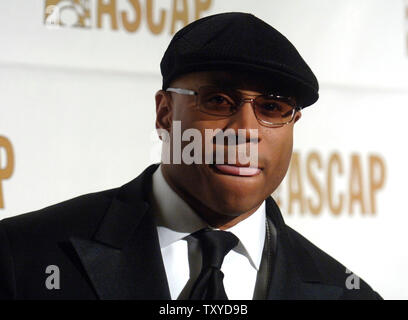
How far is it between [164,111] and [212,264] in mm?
243

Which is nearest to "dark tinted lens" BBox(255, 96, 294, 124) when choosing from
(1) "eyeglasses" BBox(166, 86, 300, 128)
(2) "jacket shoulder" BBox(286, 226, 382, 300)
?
(1) "eyeglasses" BBox(166, 86, 300, 128)

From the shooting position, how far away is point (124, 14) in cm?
108

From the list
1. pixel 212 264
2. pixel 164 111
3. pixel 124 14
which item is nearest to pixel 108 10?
pixel 124 14

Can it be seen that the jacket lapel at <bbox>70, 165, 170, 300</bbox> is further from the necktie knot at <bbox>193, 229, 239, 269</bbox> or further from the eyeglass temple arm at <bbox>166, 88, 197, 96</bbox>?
the eyeglass temple arm at <bbox>166, 88, 197, 96</bbox>

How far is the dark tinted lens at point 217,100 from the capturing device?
0.80m

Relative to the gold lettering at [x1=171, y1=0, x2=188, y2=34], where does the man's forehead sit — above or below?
below

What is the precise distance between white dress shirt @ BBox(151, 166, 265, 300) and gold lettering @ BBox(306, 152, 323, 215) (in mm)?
273

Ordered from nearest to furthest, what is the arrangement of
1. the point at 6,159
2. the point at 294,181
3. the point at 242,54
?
the point at 242,54 → the point at 6,159 → the point at 294,181

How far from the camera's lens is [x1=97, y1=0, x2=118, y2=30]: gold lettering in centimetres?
108

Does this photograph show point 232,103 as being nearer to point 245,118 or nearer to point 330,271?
point 245,118

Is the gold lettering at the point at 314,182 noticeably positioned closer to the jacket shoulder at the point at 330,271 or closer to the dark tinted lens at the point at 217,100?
the jacket shoulder at the point at 330,271

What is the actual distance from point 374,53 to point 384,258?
422mm

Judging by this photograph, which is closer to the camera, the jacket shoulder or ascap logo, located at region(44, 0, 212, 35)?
the jacket shoulder

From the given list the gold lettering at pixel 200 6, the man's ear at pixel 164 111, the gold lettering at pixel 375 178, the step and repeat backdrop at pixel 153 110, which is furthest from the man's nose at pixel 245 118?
the gold lettering at pixel 375 178
